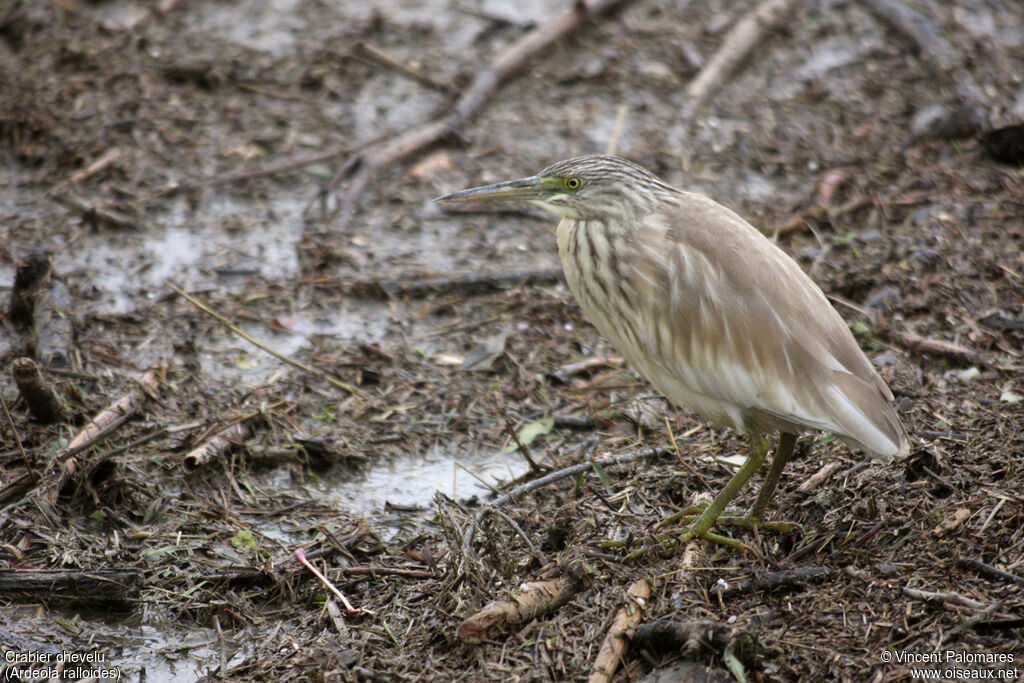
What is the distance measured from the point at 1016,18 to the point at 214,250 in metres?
5.81

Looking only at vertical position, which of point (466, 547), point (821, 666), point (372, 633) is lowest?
point (372, 633)

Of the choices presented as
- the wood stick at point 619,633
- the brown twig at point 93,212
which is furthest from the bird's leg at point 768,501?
the brown twig at point 93,212

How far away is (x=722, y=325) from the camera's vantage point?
349 cm

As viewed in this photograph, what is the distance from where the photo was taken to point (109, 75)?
6.90 meters

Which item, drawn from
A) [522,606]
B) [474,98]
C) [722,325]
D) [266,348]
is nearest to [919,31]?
[474,98]

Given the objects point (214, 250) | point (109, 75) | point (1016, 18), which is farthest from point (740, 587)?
point (1016, 18)

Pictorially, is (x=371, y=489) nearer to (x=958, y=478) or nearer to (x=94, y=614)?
(x=94, y=614)

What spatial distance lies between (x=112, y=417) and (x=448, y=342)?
165 centimetres

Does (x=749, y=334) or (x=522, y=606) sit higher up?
(x=749, y=334)

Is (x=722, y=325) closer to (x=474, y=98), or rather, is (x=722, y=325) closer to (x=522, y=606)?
A: (x=522, y=606)

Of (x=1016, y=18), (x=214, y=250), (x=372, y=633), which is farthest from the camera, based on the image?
(x=1016, y=18)

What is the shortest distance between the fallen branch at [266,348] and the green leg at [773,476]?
77.8 inches

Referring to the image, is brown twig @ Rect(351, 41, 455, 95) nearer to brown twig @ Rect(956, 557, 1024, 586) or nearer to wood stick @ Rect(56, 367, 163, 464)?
wood stick @ Rect(56, 367, 163, 464)

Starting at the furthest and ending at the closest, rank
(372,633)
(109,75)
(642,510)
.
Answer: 1. (109,75)
2. (642,510)
3. (372,633)
